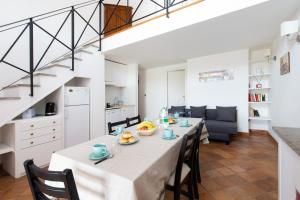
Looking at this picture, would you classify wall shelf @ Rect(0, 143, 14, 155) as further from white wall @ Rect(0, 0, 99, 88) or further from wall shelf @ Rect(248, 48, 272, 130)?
wall shelf @ Rect(248, 48, 272, 130)

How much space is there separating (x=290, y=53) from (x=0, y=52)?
521 cm

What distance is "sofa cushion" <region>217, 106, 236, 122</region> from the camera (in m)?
4.15

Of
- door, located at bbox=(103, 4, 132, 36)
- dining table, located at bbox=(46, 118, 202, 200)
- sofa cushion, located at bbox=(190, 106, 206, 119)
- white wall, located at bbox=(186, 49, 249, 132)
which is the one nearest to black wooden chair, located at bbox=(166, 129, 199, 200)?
dining table, located at bbox=(46, 118, 202, 200)

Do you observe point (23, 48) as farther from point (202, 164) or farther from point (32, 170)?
point (202, 164)

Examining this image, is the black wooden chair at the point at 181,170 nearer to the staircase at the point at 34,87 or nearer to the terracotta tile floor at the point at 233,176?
the terracotta tile floor at the point at 233,176

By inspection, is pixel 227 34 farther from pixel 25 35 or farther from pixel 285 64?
pixel 25 35

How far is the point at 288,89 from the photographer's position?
9.37 feet

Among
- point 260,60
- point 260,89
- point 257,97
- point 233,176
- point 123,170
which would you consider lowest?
point 233,176

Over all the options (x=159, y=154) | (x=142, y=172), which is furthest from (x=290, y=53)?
(x=142, y=172)

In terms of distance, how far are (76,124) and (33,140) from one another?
3.10ft

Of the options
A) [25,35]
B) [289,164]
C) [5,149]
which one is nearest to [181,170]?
[289,164]

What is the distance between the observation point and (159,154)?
3.92 ft

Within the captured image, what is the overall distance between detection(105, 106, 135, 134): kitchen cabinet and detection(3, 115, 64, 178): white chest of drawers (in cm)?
149

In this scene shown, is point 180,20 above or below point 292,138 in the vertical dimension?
above
